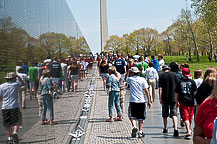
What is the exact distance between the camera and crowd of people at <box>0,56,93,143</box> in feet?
10.3

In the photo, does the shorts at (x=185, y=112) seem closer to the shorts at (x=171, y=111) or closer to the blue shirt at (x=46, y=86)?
the shorts at (x=171, y=111)

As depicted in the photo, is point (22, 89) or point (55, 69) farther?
point (55, 69)

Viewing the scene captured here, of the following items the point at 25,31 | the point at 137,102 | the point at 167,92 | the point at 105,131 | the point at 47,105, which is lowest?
the point at 105,131

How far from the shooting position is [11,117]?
3176 mm

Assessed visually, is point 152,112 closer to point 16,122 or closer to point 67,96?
point 67,96

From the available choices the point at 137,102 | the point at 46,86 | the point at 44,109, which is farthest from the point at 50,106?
the point at 137,102

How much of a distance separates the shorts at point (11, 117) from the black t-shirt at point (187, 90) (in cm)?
530

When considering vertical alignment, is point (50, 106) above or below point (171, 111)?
above

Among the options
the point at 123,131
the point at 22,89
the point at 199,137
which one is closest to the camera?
the point at 199,137

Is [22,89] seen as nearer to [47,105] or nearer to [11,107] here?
[11,107]

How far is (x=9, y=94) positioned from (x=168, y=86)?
19.7 feet

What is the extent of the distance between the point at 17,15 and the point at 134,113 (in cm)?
539

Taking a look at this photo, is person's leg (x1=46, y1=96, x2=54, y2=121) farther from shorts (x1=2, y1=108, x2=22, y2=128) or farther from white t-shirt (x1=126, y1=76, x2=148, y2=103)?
white t-shirt (x1=126, y1=76, x2=148, y2=103)

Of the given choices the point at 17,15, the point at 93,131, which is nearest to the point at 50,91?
the point at 17,15
